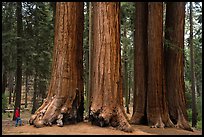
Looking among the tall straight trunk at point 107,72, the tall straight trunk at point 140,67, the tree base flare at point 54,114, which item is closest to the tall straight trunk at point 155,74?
the tall straight trunk at point 140,67

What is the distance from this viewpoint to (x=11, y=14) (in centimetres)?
2016

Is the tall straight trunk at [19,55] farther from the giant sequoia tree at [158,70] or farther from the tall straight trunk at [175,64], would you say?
the tall straight trunk at [175,64]

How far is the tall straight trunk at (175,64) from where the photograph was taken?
14156 mm

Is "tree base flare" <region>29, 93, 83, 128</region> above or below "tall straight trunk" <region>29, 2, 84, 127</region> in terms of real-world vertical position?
below

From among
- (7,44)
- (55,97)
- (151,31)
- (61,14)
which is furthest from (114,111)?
(7,44)

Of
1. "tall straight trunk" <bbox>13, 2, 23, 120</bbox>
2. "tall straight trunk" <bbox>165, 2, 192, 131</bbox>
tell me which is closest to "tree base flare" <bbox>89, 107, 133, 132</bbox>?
"tall straight trunk" <bbox>165, 2, 192, 131</bbox>

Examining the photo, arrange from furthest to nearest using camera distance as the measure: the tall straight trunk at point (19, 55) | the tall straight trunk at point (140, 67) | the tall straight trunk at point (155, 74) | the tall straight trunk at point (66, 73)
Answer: the tall straight trunk at point (19, 55), the tall straight trunk at point (140, 67), the tall straight trunk at point (155, 74), the tall straight trunk at point (66, 73)

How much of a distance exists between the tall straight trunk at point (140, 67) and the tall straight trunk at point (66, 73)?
4.01m

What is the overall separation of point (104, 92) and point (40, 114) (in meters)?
2.16

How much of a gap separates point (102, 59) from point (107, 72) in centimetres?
48

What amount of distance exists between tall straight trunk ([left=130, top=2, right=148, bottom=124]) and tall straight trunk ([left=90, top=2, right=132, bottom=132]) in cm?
405

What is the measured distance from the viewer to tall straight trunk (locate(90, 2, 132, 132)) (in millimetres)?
9609

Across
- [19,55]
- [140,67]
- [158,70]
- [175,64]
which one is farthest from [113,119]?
→ [19,55]

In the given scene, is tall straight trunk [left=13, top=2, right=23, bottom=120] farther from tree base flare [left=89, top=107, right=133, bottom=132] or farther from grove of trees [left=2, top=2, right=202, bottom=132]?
tree base flare [left=89, top=107, right=133, bottom=132]
